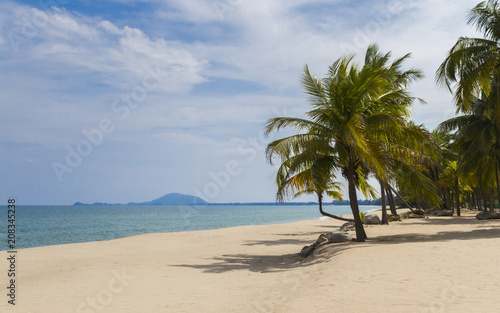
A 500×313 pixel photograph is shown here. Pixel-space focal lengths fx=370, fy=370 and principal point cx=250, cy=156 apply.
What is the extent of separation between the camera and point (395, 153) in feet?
40.9

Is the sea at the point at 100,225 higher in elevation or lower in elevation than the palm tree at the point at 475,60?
lower

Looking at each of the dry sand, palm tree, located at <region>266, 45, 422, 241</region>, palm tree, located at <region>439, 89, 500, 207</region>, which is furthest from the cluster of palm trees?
palm tree, located at <region>439, 89, 500, 207</region>

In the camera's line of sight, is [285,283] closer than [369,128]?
Yes

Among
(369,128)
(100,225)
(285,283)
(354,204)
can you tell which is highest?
(369,128)

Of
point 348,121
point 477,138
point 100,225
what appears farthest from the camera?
point 100,225

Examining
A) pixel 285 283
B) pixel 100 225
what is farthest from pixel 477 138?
pixel 100 225

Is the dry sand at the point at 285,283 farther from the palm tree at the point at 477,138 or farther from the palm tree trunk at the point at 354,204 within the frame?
the palm tree at the point at 477,138

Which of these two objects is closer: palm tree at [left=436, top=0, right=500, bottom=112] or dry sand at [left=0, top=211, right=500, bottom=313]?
dry sand at [left=0, top=211, right=500, bottom=313]

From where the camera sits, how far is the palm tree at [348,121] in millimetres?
11672

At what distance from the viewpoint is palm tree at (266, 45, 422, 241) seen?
11.7m

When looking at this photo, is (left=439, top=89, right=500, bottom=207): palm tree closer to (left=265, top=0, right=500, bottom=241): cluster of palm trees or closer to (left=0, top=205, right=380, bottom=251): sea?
(left=265, top=0, right=500, bottom=241): cluster of palm trees

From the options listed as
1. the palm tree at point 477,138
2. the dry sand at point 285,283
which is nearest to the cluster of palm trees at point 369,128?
the dry sand at point 285,283

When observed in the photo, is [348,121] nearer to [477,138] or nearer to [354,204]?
[354,204]

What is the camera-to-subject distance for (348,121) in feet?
39.1
